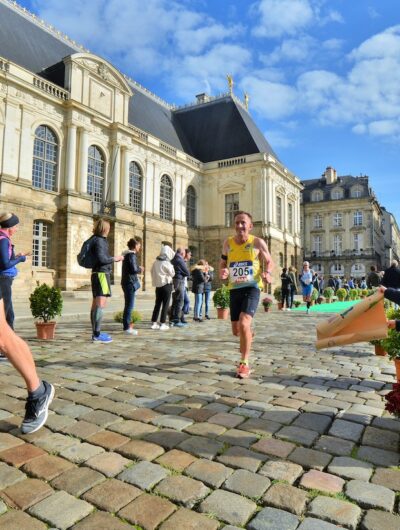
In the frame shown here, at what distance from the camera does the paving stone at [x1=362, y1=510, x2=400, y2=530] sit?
5.67 ft

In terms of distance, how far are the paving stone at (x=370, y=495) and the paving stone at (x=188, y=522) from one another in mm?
754

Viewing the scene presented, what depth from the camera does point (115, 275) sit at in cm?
2592

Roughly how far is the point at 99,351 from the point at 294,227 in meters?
38.8

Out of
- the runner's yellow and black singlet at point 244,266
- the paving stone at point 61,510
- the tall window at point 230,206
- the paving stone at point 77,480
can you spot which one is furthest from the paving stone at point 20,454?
the tall window at point 230,206

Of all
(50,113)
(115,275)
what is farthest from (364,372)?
(50,113)

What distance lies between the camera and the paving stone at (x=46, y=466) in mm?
2141

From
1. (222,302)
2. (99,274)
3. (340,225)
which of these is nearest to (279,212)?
(340,225)

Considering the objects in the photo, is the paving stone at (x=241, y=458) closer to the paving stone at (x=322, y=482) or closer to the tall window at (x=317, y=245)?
the paving stone at (x=322, y=482)

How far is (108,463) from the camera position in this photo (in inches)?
89.6

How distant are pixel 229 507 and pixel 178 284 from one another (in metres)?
7.76

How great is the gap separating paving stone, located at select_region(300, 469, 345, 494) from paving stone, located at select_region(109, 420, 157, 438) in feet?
3.66

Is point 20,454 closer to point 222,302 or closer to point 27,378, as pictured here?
point 27,378

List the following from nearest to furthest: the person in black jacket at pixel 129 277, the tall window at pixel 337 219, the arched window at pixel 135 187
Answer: the person in black jacket at pixel 129 277, the arched window at pixel 135 187, the tall window at pixel 337 219

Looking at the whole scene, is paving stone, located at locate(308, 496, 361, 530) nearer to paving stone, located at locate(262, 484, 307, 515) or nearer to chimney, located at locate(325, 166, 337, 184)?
paving stone, located at locate(262, 484, 307, 515)
